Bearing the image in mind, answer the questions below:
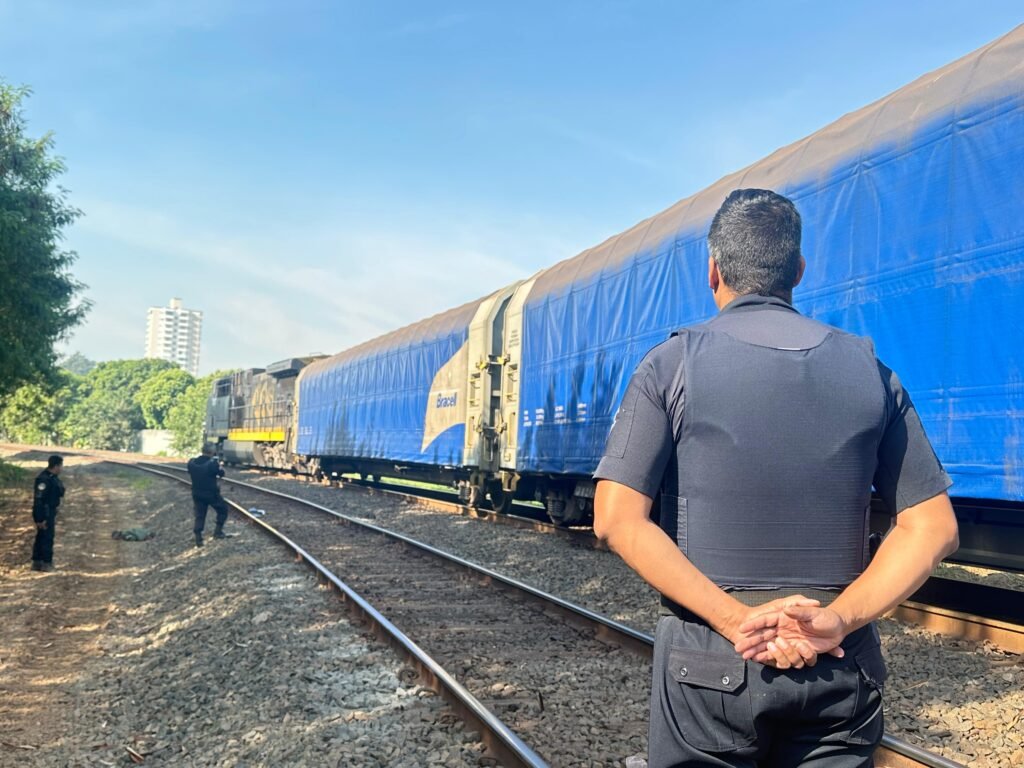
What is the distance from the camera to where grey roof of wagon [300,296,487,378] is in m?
16.1

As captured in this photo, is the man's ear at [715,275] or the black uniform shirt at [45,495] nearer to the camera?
the man's ear at [715,275]

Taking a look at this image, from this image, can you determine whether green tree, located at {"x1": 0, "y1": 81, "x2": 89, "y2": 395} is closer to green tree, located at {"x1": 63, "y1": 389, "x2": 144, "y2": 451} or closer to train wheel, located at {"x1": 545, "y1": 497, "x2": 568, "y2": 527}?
train wheel, located at {"x1": 545, "y1": 497, "x2": 568, "y2": 527}

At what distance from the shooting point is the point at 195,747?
481 centimetres

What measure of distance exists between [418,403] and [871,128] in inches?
488

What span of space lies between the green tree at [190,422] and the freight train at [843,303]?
59.9m

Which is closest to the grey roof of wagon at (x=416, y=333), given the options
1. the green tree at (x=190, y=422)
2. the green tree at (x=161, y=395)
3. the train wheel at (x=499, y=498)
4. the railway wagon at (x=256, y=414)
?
the train wheel at (x=499, y=498)

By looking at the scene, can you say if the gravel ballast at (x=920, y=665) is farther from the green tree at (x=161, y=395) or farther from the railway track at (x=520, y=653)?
the green tree at (x=161, y=395)

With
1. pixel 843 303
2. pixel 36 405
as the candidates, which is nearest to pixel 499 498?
pixel 843 303

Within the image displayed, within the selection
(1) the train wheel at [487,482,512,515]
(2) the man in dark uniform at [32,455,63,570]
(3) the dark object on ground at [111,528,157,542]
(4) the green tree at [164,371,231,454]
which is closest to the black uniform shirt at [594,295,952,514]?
(2) the man in dark uniform at [32,455,63,570]

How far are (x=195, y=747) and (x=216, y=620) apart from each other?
3.06 metres

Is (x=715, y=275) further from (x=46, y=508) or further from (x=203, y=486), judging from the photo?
(x=46, y=508)

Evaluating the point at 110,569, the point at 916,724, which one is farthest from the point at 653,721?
the point at 110,569

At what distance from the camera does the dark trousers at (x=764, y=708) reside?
149 cm

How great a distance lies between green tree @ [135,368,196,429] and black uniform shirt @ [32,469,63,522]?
381ft
